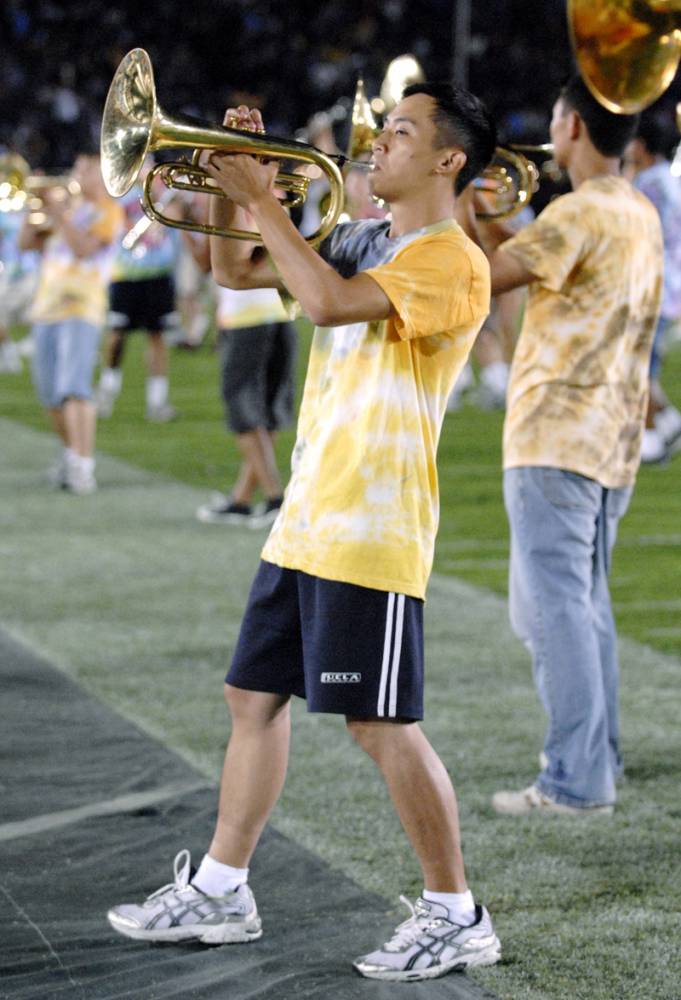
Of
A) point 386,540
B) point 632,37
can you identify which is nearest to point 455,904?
point 386,540

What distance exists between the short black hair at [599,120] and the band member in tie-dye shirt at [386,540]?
1.02 metres

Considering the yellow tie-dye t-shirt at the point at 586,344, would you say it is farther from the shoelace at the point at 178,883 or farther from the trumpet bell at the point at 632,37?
the shoelace at the point at 178,883

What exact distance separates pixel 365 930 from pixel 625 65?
2462mm

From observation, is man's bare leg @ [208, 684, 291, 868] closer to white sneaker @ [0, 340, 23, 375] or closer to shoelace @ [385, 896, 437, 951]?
shoelace @ [385, 896, 437, 951]

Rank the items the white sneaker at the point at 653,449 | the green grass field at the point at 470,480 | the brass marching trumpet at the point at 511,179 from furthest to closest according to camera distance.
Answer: the white sneaker at the point at 653,449 < the green grass field at the point at 470,480 < the brass marching trumpet at the point at 511,179

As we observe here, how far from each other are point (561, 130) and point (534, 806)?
5.85ft

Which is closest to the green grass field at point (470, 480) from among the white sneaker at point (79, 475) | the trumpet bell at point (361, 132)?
the white sneaker at point (79, 475)

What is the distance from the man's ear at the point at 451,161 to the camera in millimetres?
3469

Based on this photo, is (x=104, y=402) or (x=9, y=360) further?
(x=9, y=360)

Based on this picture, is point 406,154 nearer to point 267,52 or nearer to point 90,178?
point 90,178

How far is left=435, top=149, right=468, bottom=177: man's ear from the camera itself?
3469 mm

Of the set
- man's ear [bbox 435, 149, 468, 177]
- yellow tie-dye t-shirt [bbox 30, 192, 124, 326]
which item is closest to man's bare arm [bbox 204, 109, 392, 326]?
man's ear [bbox 435, 149, 468, 177]

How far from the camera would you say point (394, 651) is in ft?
11.2

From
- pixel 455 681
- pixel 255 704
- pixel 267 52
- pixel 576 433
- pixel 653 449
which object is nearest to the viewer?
pixel 255 704
